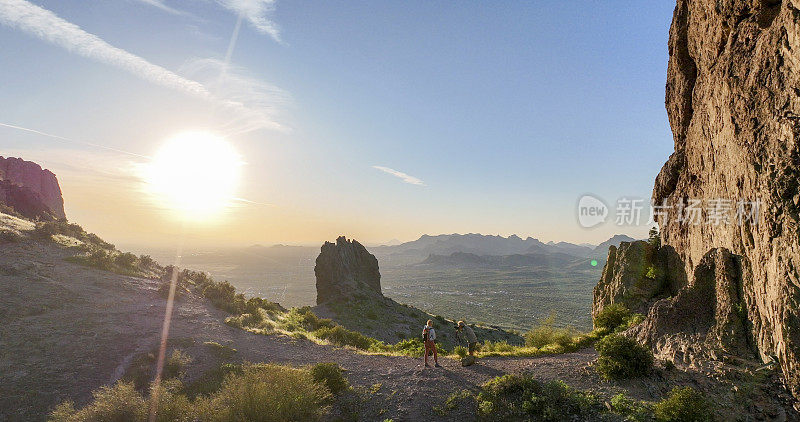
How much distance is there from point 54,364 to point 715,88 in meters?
30.7

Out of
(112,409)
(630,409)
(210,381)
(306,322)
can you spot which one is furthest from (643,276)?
(306,322)

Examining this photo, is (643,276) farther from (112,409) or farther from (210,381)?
(112,409)

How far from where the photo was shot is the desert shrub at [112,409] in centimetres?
892

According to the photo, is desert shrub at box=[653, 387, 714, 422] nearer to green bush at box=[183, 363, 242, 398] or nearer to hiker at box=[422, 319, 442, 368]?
hiker at box=[422, 319, 442, 368]

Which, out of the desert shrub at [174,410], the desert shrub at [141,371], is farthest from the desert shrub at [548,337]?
the desert shrub at [141,371]

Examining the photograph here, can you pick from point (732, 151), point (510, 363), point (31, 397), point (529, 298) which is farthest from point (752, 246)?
point (529, 298)

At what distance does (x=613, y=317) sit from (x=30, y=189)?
75.5m

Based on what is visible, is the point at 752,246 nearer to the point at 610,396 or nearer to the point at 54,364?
the point at 610,396

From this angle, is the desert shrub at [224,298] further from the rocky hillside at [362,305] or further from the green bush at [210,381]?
the rocky hillside at [362,305]

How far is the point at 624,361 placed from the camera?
481 inches

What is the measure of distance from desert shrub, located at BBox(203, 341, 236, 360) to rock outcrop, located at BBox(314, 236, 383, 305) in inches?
1447

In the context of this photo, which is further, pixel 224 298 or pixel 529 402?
pixel 224 298

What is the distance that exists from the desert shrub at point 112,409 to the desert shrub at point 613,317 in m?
22.3

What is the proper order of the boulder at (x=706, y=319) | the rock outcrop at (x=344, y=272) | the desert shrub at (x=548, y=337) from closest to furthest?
1. the boulder at (x=706, y=319)
2. the desert shrub at (x=548, y=337)
3. the rock outcrop at (x=344, y=272)
